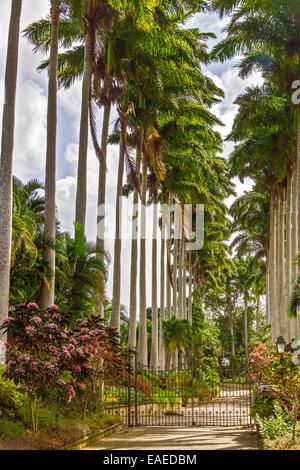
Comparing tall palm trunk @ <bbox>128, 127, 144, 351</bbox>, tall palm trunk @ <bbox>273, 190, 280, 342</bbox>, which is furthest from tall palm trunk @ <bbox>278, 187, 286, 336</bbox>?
tall palm trunk @ <bbox>128, 127, 144, 351</bbox>

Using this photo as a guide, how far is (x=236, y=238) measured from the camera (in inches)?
1778

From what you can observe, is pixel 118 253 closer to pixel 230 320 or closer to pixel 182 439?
pixel 182 439

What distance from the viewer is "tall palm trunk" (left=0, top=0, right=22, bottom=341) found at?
12.0m

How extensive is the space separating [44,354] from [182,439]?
189 inches

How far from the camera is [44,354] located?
1105 cm

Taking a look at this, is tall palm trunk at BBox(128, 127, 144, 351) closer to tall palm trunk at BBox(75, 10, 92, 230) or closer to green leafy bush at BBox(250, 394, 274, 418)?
tall palm trunk at BBox(75, 10, 92, 230)

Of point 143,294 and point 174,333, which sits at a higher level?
point 143,294

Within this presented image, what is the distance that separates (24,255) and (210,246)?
32.2 meters

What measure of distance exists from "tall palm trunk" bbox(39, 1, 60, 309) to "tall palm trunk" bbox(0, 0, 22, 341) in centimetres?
247

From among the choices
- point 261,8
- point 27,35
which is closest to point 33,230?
point 27,35

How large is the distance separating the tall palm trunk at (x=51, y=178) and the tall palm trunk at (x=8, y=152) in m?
2.47

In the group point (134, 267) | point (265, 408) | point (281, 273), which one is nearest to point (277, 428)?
point (265, 408)

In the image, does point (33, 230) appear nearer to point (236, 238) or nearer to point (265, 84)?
point (265, 84)

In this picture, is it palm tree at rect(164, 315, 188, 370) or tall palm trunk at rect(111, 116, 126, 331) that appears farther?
palm tree at rect(164, 315, 188, 370)
